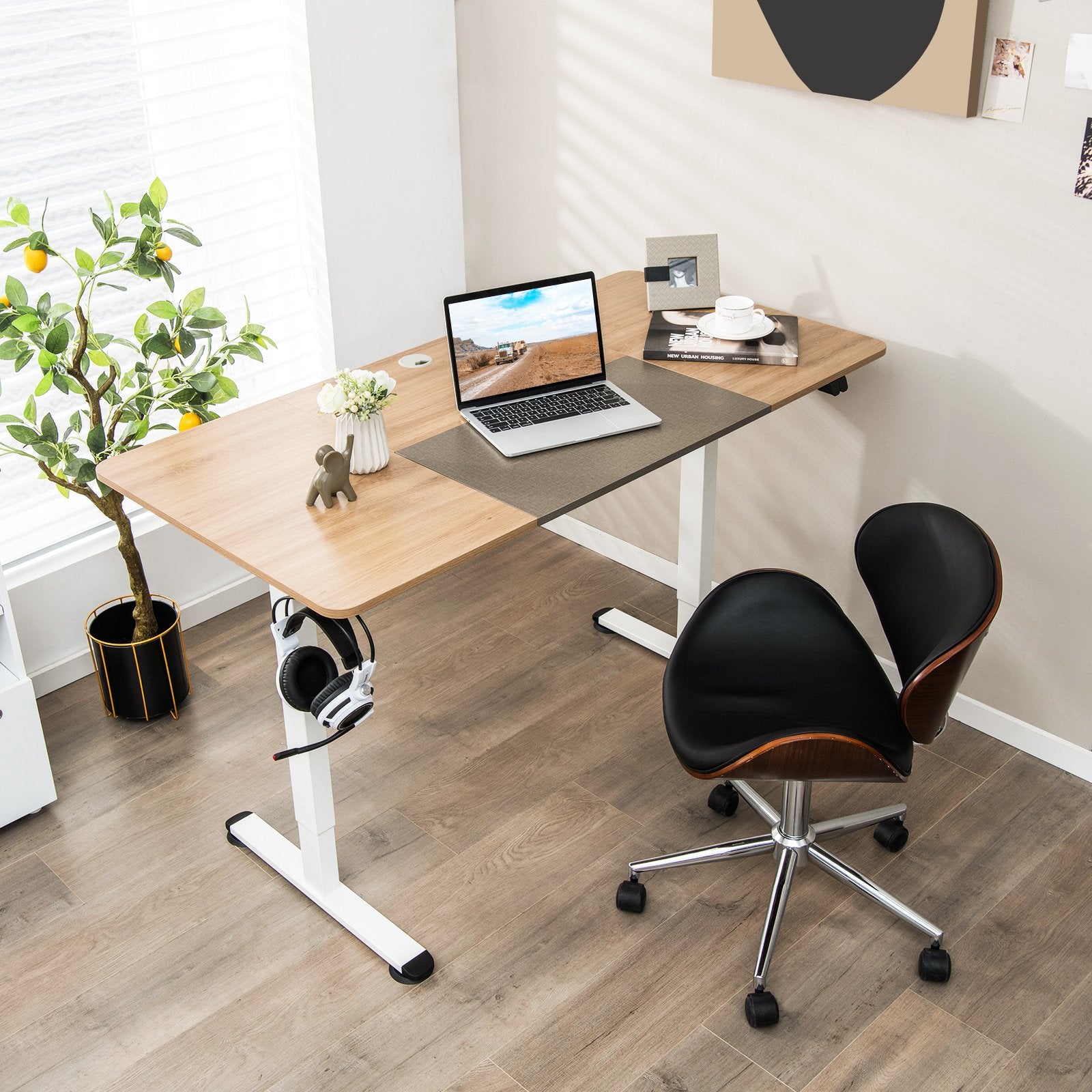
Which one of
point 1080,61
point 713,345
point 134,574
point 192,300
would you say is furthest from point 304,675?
point 1080,61

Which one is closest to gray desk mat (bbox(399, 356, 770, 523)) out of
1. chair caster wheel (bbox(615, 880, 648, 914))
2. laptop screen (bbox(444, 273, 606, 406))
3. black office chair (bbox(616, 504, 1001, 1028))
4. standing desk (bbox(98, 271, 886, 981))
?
standing desk (bbox(98, 271, 886, 981))

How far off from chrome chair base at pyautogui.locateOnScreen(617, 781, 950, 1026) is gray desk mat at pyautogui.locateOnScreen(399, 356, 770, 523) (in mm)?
687

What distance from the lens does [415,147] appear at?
11.8ft

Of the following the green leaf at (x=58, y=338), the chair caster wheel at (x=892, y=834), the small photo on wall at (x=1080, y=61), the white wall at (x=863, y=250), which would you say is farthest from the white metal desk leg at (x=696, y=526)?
the green leaf at (x=58, y=338)

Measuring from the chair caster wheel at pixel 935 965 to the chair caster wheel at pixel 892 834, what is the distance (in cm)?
32

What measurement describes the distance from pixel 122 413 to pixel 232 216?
765 mm

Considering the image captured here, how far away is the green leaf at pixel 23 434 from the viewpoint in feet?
9.18

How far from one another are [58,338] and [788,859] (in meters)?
1.87

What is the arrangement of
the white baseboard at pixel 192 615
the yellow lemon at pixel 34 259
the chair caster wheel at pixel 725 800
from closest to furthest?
the yellow lemon at pixel 34 259 → the chair caster wheel at pixel 725 800 → the white baseboard at pixel 192 615

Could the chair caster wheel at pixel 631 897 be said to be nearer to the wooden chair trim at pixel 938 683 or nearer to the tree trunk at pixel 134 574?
the wooden chair trim at pixel 938 683

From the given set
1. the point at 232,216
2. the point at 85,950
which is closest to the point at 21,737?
the point at 85,950

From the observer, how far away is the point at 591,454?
96.8 inches

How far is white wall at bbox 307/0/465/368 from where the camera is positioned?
11.1ft

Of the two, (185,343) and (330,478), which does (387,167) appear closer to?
(185,343)
